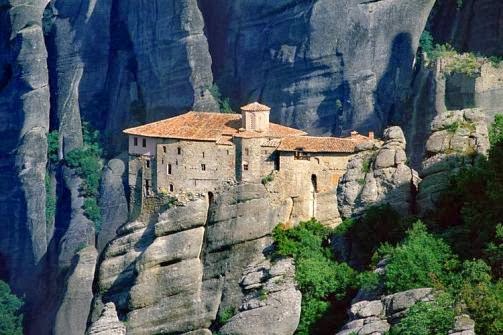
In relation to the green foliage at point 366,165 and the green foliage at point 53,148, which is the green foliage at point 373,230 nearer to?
the green foliage at point 366,165

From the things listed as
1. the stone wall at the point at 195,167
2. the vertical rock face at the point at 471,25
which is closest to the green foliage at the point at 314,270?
the stone wall at the point at 195,167

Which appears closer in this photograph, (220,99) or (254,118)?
(254,118)

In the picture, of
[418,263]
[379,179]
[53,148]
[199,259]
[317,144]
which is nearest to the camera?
[418,263]

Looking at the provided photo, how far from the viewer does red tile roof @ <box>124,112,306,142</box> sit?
277 feet

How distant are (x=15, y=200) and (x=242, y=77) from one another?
12335 mm

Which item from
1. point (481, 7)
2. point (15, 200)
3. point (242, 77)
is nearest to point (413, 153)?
point (481, 7)

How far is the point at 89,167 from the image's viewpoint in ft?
357

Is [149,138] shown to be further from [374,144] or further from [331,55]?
[331,55]

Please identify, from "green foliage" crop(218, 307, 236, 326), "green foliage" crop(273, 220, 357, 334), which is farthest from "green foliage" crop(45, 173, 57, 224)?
"green foliage" crop(273, 220, 357, 334)

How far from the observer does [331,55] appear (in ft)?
327

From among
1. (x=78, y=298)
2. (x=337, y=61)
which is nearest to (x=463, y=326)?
(x=337, y=61)

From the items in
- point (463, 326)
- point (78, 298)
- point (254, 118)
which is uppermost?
point (254, 118)

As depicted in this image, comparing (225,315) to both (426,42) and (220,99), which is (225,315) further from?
(220,99)

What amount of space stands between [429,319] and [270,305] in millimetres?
9364
